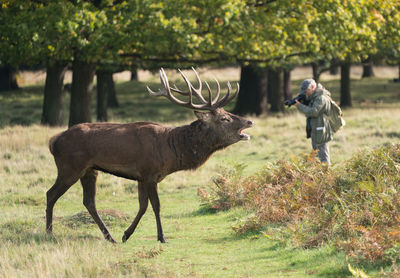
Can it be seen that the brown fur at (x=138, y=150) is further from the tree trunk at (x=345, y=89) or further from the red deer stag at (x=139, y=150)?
the tree trunk at (x=345, y=89)

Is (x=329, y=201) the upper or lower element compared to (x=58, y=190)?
lower

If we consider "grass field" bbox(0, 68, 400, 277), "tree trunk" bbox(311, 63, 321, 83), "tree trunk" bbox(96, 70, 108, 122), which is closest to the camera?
"grass field" bbox(0, 68, 400, 277)

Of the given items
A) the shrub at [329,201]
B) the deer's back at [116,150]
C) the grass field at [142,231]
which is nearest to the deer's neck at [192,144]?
the deer's back at [116,150]

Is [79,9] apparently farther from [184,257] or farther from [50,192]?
[184,257]

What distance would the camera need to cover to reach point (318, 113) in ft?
41.3

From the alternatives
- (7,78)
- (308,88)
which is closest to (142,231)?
(308,88)

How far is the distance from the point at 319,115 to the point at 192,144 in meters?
3.15

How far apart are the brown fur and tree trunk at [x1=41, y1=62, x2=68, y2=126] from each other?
1452 cm

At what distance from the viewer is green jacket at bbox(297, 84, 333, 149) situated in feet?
41.2

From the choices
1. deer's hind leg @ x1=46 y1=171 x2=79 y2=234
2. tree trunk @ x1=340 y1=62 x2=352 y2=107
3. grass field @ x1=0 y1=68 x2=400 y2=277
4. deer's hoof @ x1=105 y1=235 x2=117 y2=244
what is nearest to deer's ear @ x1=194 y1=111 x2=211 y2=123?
grass field @ x1=0 y1=68 x2=400 y2=277

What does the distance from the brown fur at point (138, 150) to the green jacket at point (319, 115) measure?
2.21m

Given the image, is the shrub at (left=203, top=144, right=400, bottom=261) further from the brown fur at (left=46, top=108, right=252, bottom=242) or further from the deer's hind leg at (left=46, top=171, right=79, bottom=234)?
the deer's hind leg at (left=46, top=171, right=79, bottom=234)

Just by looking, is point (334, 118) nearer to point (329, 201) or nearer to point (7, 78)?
point (329, 201)

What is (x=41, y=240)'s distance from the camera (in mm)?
9578
